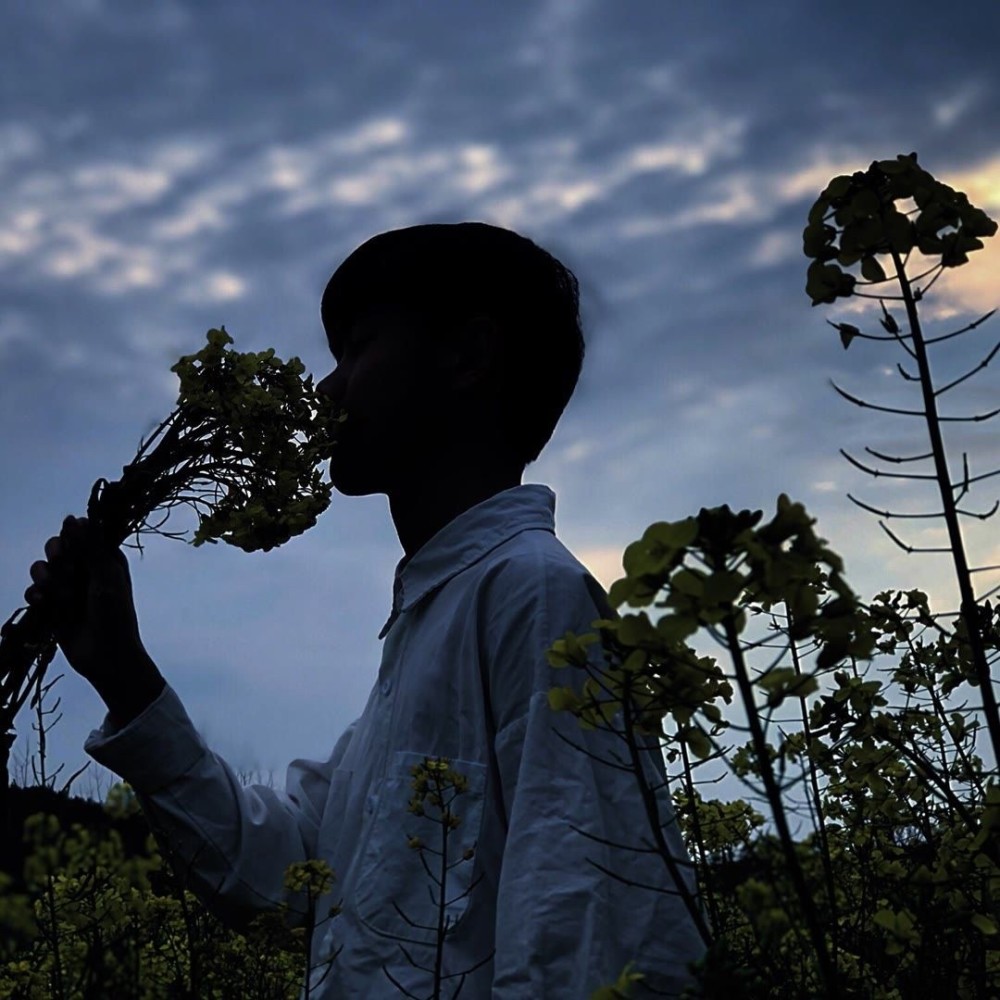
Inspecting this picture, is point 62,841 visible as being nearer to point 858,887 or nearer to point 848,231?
point 848,231

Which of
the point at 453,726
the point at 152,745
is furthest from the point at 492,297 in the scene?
the point at 152,745

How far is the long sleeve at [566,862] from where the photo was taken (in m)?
1.47

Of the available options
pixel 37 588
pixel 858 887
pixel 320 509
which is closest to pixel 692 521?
pixel 320 509

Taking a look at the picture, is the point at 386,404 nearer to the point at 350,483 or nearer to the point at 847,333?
the point at 350,483

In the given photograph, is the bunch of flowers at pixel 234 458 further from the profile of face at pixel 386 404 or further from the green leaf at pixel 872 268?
the green leaf at pixel 872 268

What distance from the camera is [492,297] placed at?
261 cm

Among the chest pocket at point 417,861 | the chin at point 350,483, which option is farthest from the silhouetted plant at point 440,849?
the chin at point 350,483

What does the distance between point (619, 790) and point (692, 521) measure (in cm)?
88

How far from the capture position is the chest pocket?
1775 millimetres

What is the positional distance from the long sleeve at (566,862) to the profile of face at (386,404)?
57 cm

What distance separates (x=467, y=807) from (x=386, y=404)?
2.81ft

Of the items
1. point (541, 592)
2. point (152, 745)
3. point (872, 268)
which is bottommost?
point (152, 745)

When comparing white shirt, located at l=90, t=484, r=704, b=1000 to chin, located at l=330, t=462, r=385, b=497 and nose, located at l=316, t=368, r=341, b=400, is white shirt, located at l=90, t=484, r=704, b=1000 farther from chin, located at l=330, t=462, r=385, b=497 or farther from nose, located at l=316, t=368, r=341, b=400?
nose, located at l=316, t=368, r=341, b=400

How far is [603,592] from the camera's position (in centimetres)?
198
